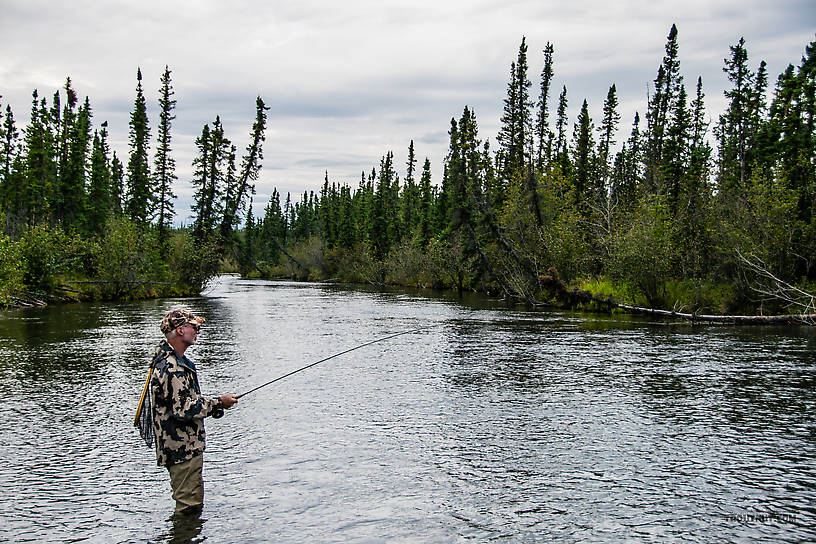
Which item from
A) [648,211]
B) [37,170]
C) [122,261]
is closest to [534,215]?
[648,211]

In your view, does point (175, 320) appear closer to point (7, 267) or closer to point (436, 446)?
point (436, 446)

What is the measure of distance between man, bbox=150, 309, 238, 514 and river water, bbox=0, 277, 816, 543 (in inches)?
37.1

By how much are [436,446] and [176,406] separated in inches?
206

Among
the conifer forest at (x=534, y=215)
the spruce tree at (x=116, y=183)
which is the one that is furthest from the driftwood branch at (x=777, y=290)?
the spruce tree at (x=116, y=183)

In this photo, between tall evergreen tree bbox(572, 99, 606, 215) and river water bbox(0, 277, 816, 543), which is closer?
river water bbox(0, 277, 816, 543)

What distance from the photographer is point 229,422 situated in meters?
12.8

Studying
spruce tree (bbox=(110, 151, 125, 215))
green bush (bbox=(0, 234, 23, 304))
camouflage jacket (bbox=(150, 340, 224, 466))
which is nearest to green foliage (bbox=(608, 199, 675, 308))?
green bush (bbox=(0, 234, 23, 304))

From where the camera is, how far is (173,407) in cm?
696

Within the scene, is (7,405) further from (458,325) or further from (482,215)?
(482,215)

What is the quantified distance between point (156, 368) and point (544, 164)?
56.9m

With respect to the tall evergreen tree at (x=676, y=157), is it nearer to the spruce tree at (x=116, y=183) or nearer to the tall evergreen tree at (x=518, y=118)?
the tall evergreen tree at (x=518, y=118)

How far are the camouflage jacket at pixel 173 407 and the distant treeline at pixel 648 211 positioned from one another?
26.2 metres

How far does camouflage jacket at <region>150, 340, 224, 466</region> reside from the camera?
6.98 metres

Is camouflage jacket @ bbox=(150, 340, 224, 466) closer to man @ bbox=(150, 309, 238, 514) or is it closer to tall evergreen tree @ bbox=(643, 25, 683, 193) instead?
man @ bbox=(150, 309, 238, 514)
